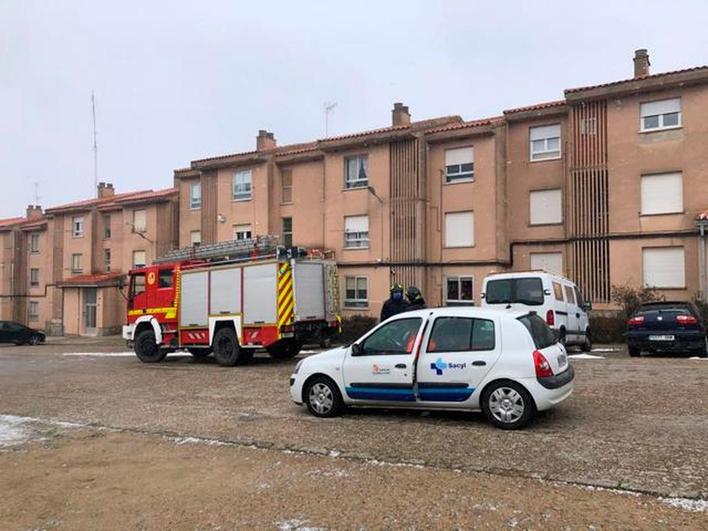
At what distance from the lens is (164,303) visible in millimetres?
17719

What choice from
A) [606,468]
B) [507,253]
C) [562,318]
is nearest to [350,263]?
[507,253]

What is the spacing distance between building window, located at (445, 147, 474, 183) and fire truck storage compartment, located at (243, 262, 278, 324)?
1241 cm

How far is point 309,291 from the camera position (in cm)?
1611

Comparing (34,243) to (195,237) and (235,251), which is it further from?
(235,251)

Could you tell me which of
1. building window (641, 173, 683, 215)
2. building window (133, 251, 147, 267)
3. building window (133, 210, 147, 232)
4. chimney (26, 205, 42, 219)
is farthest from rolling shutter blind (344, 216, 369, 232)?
chimney (26, 205, 42, 219)

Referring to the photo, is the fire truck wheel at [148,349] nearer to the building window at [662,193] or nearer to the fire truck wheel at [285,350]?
the fire truck wheel at [285,350]

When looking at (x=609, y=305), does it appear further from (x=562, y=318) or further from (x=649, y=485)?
(x=649, y=485)

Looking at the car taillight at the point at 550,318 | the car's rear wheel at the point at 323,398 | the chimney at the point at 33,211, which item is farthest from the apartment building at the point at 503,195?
the chimney at the point at 33,211

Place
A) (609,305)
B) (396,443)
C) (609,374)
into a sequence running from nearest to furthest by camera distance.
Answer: (396,443)
(609,374)
(609,305)

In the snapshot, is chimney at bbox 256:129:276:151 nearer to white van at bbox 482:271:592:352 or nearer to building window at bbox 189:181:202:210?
building window at bbox 189:181:202:210

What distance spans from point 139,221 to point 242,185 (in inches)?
355

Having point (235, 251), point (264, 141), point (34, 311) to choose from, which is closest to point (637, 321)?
point (235, 251)

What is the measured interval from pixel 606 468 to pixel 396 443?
2227 millimetres

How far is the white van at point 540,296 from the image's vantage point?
14102mm
